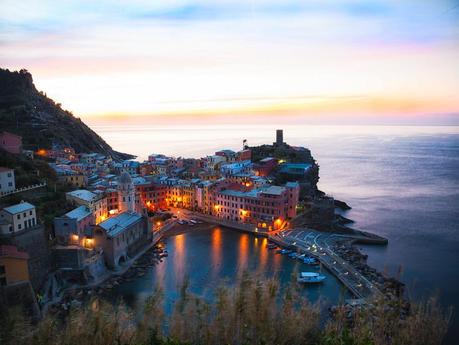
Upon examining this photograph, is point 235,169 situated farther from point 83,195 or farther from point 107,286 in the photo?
point 107,286

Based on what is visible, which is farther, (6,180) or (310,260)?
(310,260)

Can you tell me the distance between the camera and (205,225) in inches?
1093

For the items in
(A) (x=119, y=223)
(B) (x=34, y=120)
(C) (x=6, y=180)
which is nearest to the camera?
(C) (x=6, y=180)

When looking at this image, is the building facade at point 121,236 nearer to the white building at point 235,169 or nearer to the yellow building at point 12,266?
the yellow building at point 12,266

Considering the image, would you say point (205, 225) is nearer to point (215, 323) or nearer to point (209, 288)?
point (209, 288)

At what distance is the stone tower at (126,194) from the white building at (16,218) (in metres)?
6.89

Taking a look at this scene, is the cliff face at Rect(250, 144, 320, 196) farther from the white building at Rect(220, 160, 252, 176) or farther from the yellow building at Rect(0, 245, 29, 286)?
the yellow building at Rect(0, 245, 29, 286)

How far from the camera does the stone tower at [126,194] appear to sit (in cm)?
2369

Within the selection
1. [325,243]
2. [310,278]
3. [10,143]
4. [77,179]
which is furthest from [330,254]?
[10,143]

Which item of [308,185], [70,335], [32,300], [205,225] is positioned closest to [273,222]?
[205,225]

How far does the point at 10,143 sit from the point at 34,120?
16.9m

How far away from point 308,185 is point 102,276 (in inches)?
865

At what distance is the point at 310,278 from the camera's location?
61.2ft

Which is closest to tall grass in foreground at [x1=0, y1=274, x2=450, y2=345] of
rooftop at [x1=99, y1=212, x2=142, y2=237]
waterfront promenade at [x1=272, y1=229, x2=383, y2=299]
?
waterfront promenade at [x1=272, y1=229, x2=383, y2=299]
